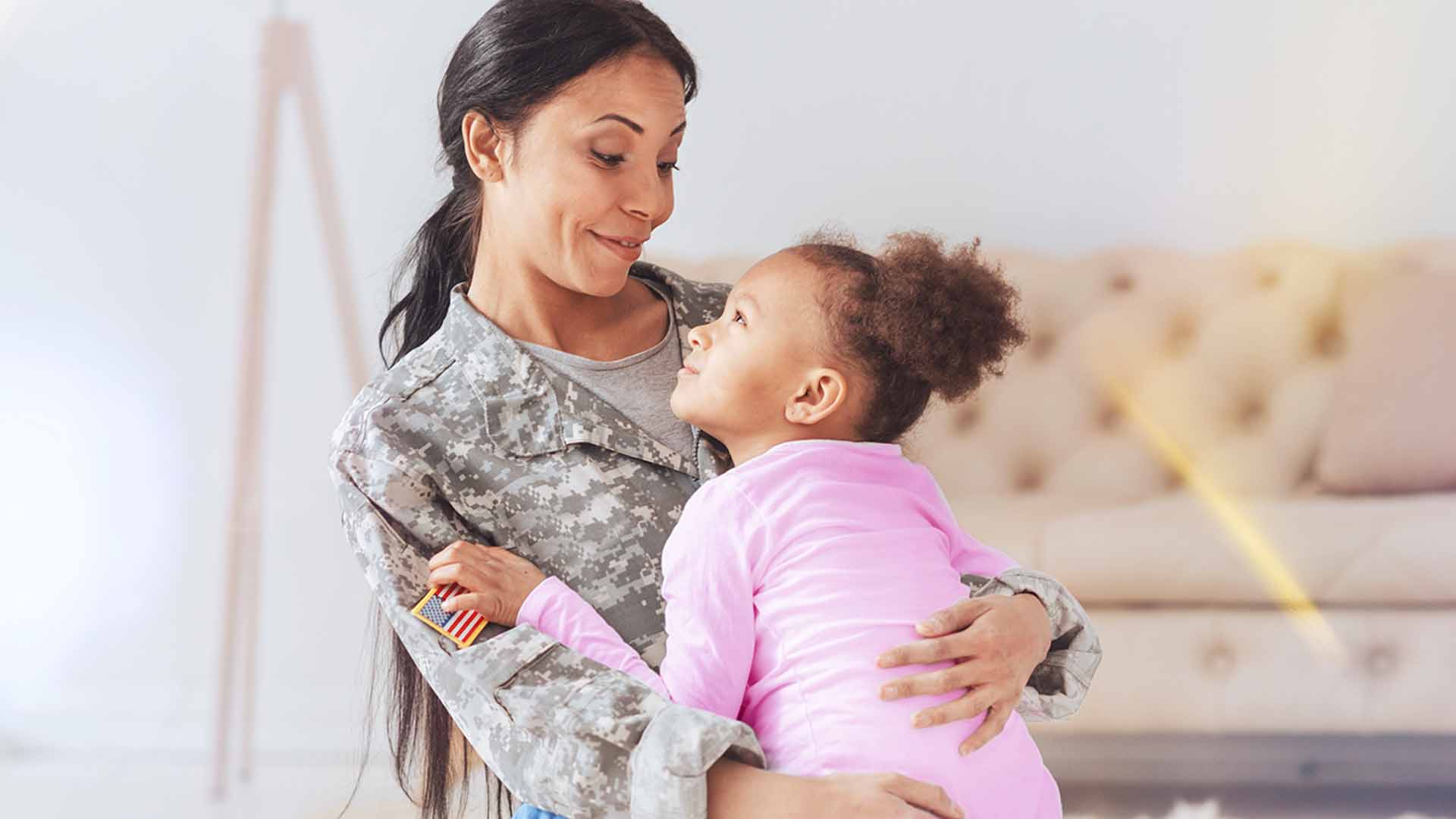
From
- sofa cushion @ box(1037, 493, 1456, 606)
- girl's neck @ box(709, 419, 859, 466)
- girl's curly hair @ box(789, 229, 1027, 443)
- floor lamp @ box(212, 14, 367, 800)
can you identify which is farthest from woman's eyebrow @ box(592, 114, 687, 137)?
sofa cushion @ box(1037, 493, 1456, 606)

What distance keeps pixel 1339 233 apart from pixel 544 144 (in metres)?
2.24

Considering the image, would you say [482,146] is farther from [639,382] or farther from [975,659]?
[975,659]

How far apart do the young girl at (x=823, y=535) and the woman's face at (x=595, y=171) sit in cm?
15

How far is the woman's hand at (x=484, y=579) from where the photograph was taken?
1204mm

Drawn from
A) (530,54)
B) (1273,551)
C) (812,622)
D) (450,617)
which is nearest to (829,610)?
(812,622)

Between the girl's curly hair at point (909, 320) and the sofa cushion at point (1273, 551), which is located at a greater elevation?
the girl's curly hair at point (909, 320)

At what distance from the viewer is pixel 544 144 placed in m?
1.39

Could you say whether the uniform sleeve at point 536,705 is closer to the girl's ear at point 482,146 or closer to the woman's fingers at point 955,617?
the woman's fingers at point 955,617

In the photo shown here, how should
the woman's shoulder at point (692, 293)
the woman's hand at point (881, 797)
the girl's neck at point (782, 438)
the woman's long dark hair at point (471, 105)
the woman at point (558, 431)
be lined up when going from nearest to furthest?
the woman's hand at point (881, 797), the woman at point (558, 431), the girl's neck at point (782, 438), the woman's long dark hair at point (471, 105), the woman's shoulder at point (692, 293)

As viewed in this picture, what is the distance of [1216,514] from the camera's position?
113 inches

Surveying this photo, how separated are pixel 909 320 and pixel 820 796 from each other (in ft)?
1.36

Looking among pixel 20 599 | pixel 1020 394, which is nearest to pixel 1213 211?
pixel 1020 394

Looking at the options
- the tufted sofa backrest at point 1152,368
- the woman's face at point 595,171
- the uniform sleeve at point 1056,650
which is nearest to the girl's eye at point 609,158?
the woman's face at point 595,171

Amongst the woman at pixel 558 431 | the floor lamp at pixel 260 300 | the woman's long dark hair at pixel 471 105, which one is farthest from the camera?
the floor lamp at pixel 260 300
